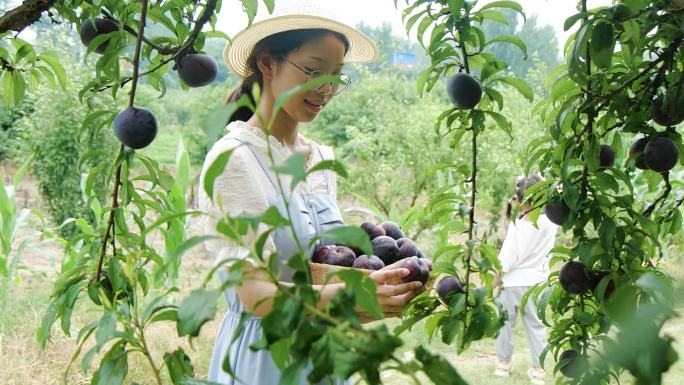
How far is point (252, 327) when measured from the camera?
45.3 inches

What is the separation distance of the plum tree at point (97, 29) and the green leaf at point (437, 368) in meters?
0.64

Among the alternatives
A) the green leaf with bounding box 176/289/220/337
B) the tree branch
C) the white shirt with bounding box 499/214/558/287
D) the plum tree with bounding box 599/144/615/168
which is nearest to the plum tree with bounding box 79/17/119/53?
the tree branch

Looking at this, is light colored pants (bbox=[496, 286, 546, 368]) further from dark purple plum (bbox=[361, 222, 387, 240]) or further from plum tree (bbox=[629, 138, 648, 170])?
plum tree (bbox=[629, 138, 648, 170])

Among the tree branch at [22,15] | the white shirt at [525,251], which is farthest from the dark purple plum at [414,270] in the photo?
the white shirt at [525,251]

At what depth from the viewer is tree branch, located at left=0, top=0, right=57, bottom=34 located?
0.76m

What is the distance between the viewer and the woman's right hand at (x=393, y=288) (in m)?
0.90

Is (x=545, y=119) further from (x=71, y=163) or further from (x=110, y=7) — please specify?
(x=71, y=163)

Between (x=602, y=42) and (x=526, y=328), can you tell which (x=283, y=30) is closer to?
(x=602, y=42)

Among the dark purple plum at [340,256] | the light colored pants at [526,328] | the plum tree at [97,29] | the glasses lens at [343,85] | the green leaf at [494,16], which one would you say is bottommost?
the light colored pants at [526,328]

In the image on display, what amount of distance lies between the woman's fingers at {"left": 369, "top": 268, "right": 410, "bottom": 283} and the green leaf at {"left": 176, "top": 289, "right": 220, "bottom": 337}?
0.50 meters

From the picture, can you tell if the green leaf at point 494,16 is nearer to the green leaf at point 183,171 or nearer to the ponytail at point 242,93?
the ponytail at point 242,93

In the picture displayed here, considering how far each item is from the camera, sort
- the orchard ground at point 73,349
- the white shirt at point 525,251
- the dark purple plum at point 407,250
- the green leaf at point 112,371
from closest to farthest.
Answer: the green leaf at point 112,371 → the dark purple plum at point 407,250 → the orchard ground at point 73,349 → the white shirt at point 525,251

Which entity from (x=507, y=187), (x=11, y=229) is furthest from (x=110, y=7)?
(x=507, y=187)

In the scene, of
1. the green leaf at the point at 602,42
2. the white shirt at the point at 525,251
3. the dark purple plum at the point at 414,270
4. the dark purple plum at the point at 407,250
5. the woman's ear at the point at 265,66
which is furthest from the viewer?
the white shirt at the point at 525,251
